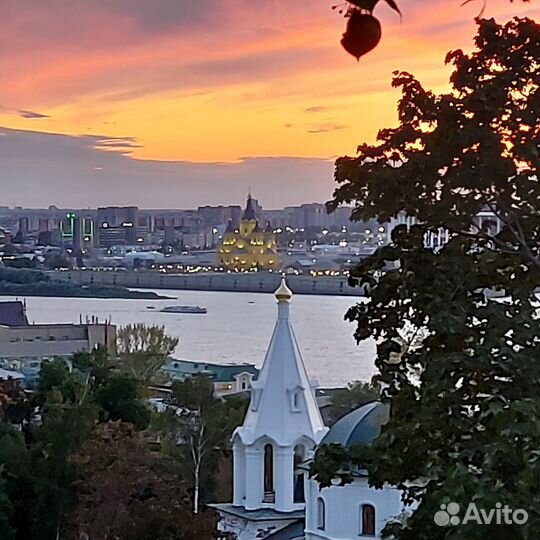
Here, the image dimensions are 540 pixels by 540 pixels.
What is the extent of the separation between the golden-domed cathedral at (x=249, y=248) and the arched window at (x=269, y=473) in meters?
38.5

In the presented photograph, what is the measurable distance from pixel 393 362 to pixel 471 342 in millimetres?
437

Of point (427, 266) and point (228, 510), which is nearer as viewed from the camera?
point (427, 266)

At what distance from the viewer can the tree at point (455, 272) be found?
2.92 meters

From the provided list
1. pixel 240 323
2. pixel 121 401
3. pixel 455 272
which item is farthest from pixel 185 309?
pixel 455 272

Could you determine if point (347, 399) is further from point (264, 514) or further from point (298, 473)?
point (264, 514)

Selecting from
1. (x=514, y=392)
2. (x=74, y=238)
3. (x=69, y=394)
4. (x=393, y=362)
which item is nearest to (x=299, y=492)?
(x=69, y=394)

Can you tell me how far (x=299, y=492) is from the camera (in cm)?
766

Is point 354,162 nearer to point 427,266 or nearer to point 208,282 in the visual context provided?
point 427,266

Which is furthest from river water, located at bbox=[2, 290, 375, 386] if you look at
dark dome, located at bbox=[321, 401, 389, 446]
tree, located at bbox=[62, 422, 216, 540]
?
tree, located at bbox=[62, 422, 216, 540]

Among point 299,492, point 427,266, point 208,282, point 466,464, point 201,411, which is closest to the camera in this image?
point 466,464

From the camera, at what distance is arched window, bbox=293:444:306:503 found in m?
7.61

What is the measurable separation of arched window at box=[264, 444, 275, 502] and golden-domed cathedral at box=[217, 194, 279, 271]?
3852cm

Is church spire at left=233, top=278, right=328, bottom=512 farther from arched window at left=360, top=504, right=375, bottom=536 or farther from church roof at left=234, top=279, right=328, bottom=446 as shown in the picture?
arched window at left=360, top=504, right=375, bottom=536

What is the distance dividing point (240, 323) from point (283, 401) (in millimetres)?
24607
